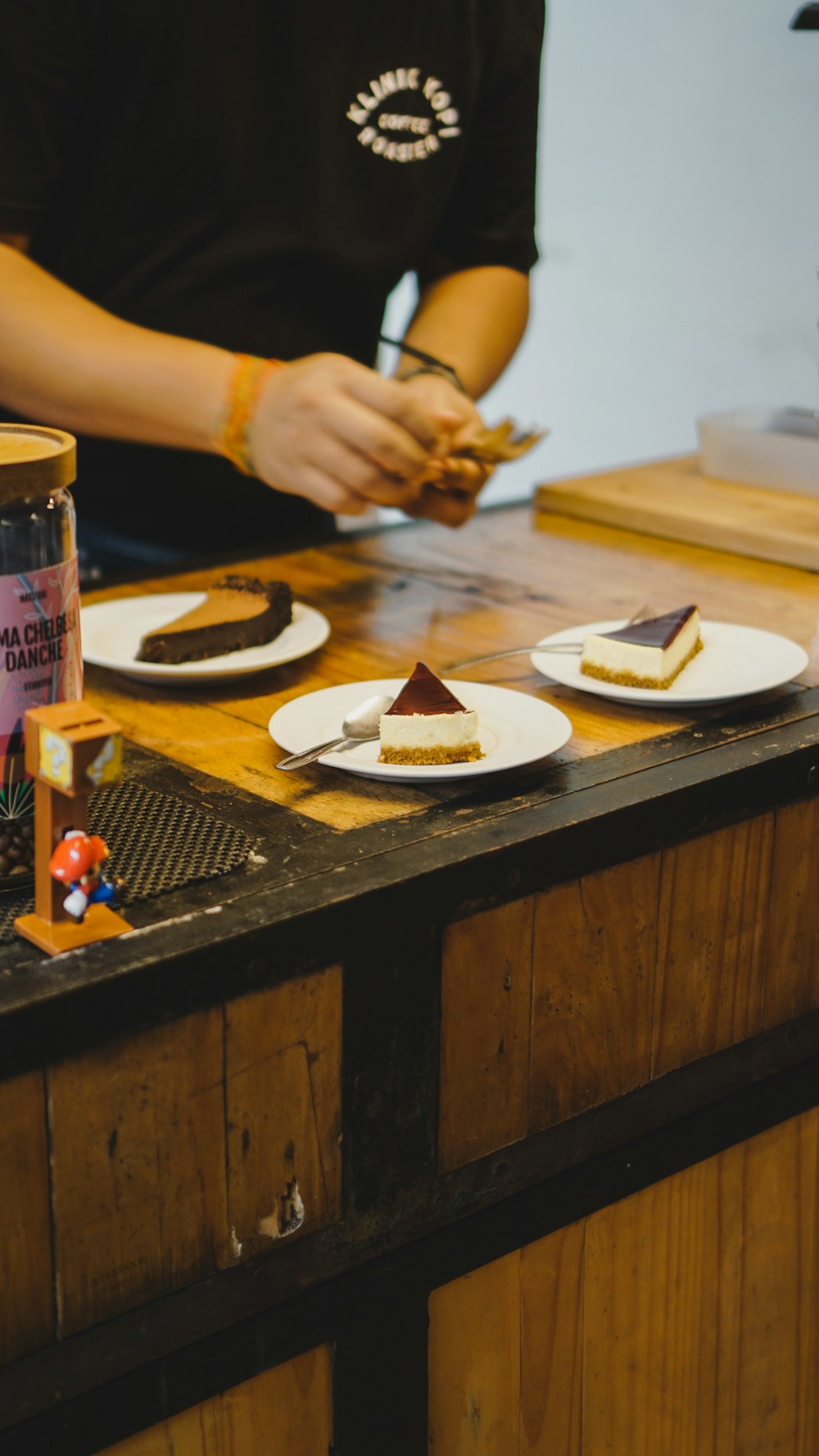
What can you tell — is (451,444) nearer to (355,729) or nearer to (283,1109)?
(355,729)

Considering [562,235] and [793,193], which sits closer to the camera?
[793,193]

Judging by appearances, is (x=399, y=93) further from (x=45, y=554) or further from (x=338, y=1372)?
(x=338, y=1372)

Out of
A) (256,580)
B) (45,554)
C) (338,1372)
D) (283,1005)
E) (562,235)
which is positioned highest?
(562,235)

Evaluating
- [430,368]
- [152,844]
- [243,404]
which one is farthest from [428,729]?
[430,368]

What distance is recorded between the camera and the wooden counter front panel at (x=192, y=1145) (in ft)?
2.69

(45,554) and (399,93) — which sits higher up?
(399,93)

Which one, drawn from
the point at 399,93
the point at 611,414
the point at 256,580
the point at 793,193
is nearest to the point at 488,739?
the point at 256,580

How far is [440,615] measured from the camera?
152 cm

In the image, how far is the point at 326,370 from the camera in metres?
1.35

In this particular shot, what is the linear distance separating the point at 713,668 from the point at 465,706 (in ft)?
Answer: 0.94

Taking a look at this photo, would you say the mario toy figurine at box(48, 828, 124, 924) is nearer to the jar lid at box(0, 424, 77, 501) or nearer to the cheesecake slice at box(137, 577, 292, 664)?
the jar lid at box(0, 424, 77, 501)

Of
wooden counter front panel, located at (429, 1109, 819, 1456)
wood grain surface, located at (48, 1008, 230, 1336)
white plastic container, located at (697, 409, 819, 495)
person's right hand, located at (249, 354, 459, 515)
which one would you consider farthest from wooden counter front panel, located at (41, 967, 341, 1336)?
white plastic container, located at (697, 409, 819, 495)

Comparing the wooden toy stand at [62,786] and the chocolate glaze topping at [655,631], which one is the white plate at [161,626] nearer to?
the chocolate glaze topping at [655,631]

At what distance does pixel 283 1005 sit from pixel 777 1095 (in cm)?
58
